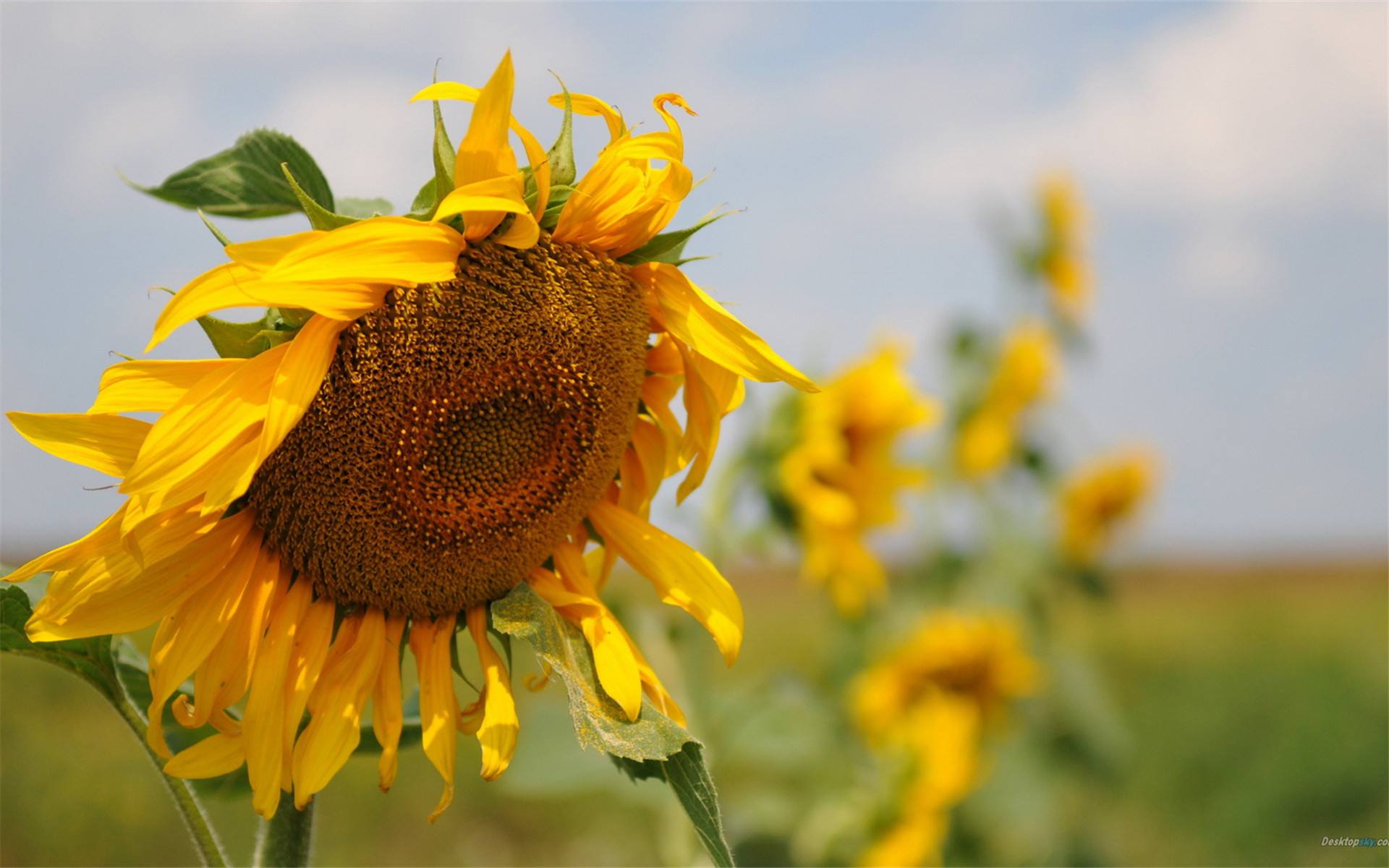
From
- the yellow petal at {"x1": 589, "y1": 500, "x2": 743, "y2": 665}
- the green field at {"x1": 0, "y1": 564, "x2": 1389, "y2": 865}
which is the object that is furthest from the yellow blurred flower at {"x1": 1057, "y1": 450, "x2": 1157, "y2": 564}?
the yellow petal at {"x1": 589, "y1": 500, "x2": 743, "y2": 665}

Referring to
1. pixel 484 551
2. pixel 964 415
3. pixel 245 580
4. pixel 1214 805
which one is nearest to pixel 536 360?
pixel 484 551

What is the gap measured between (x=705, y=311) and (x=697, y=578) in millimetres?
264

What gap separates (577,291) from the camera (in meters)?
0.97

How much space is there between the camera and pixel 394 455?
945 mm

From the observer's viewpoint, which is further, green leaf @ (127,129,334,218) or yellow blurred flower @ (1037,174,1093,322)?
yellow blurred flower @ (1037,174,1093,322)

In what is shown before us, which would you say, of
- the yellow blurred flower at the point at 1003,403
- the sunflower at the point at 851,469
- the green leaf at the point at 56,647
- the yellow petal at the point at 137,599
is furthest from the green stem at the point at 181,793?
the yellow blurred flower at the point at 1003,403

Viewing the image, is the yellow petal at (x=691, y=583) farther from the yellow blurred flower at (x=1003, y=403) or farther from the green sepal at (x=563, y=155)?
the yellow blurred flower at (x=1003, y=403)

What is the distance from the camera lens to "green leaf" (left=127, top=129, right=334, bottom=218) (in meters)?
0.98

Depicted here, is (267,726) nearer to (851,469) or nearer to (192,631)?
(192,631)

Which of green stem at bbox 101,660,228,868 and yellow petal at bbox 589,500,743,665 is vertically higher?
yellow petal at bbox 589,500,743,665

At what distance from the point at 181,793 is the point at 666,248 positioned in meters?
0.66

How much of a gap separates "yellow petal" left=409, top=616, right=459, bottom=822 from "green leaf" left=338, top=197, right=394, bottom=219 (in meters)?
0.38

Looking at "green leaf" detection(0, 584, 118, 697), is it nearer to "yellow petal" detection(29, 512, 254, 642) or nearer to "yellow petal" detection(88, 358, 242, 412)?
"yellow petal" detection(29, 512, 254, 642)

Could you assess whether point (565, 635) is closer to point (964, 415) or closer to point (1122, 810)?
point (964, 415)
